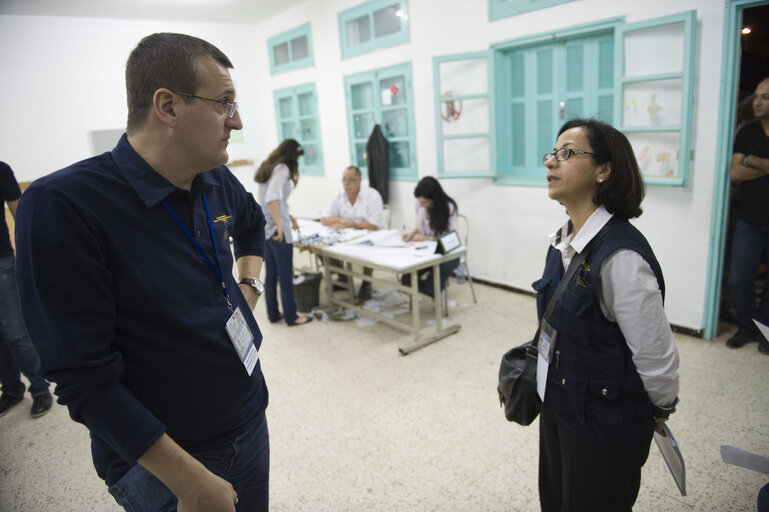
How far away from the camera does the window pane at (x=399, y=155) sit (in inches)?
203

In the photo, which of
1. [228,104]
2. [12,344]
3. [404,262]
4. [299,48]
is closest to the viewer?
[228,104]

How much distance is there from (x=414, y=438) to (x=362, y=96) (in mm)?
4330

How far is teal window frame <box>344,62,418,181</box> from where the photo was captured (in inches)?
192

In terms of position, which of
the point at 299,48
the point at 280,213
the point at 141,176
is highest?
the point at 299,48

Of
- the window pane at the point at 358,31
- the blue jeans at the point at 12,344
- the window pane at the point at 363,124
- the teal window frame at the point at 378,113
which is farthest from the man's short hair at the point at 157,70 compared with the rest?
the window pane at the point at 358,31

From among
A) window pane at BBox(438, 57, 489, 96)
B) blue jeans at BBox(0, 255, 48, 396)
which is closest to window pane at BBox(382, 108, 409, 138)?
window pane at BBox(438, 57, 489, 96)

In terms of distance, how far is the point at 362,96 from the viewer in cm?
556

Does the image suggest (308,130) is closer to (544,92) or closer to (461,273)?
(461,273)

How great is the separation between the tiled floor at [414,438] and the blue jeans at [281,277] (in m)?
0.56

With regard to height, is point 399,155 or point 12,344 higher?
point 399,155

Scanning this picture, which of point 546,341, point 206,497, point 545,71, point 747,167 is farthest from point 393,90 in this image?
point 206,497

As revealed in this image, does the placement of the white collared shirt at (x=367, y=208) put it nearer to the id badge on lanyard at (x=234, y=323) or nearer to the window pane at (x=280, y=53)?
the window pane at (x=280, y=53)

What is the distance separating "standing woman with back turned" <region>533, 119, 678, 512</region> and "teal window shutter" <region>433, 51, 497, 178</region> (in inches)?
110

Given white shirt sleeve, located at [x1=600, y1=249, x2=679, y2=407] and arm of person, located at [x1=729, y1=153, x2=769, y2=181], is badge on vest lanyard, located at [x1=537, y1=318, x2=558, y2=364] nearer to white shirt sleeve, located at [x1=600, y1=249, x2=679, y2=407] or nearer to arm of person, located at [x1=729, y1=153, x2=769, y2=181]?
white shirt sleeve, located at [x1=600, y1=249, x2=679, y2=407]
